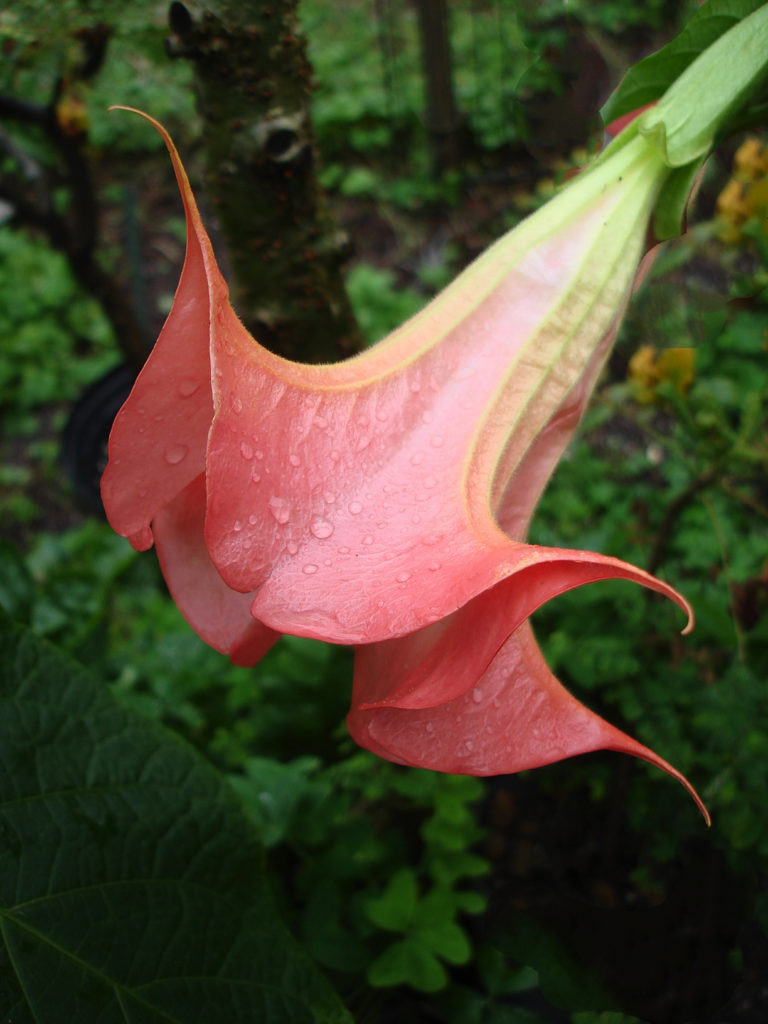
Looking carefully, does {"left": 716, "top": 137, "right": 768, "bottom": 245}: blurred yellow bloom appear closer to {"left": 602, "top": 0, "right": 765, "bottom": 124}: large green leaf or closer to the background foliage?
the background foliage

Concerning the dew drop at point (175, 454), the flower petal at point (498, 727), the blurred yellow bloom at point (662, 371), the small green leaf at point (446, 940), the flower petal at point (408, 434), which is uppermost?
the dew drop at point (175, 454)

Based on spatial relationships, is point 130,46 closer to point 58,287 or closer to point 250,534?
point 250,534

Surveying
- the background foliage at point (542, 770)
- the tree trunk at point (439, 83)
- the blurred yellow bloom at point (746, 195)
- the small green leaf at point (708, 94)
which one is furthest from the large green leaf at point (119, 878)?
the tree trunk at point (439, 83)

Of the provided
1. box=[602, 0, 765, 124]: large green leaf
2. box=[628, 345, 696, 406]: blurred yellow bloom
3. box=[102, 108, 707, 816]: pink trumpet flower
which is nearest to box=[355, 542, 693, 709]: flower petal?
box=[102, 108, 707, 816]: pink trumpet flower

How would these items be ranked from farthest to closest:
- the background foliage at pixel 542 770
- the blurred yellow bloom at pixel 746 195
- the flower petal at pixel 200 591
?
the blurred yellow bloom at pixel 746 195
the background foliage at pixel 542 770
the flower petal at pixel 200 591

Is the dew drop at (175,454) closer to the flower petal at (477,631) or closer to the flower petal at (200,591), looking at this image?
the flower petal at (200,591)

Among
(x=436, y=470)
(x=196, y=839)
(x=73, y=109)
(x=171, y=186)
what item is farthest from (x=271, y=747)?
(x=171, y=186)

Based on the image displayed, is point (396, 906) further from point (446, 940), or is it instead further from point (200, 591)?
point (200, 591)
